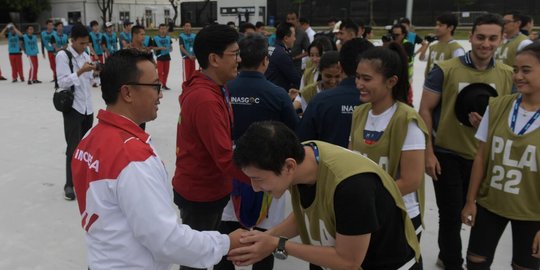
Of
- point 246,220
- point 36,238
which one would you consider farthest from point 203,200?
point 36,238

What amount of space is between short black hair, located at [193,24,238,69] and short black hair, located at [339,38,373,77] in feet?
2.41

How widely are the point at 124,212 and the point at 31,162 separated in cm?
510

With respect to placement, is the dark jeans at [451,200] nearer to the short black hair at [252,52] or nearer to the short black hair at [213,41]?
the short black hair at [252,52]

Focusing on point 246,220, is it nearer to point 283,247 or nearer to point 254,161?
point 283,247

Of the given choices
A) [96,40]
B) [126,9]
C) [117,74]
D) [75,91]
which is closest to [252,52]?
[117,74]

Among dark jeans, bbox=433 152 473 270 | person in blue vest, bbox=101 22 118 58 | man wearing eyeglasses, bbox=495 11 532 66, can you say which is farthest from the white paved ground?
person in blue vest, bbox=101 22 118 58

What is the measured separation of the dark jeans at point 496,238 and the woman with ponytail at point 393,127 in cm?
45

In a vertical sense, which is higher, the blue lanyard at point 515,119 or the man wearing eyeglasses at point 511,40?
the man wearing eyeglasses at point 511,40

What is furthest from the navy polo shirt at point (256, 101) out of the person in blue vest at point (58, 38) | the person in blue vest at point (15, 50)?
the person in blue vest at point (58, 38)

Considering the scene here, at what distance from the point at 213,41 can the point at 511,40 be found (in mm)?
4940

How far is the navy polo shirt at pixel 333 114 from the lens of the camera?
2.79m

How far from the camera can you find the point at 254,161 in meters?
1.50

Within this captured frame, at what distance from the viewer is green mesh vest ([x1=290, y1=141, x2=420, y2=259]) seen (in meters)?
1.54

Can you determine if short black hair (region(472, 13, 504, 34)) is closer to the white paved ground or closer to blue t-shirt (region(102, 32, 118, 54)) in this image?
the white paved ground
